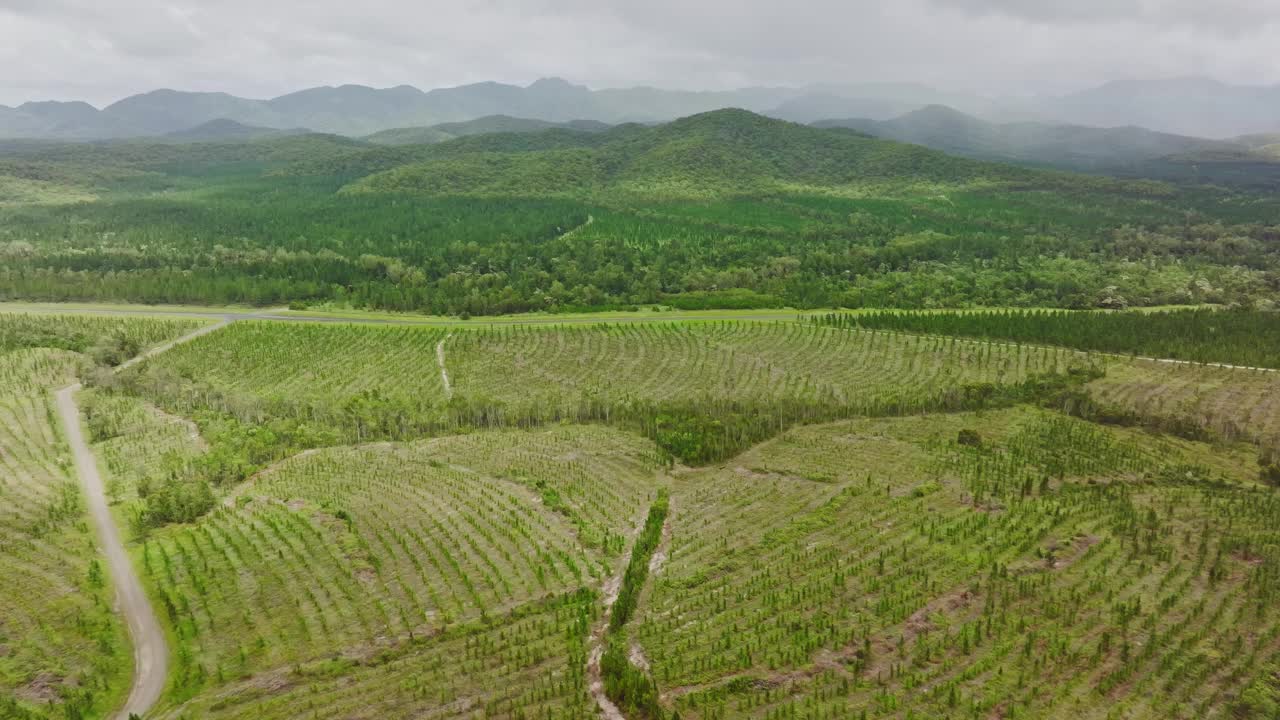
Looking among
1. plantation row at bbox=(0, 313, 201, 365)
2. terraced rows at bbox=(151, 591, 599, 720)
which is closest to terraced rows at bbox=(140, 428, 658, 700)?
terraced rows at bbox=(151, 591, 599, 720)

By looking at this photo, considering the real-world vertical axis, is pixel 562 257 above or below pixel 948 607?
above

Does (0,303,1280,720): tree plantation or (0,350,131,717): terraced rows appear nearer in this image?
(0,303,1280,720): tree plantation

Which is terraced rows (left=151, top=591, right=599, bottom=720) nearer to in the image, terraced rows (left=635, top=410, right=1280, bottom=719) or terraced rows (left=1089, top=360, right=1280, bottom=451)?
terraced rows (left=635, top=410, right=1280, bottom=719)

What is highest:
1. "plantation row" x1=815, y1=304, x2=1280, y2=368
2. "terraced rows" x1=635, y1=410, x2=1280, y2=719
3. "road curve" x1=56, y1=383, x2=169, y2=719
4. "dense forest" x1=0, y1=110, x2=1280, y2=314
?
"dense forest" x1=0, y1=110, x2=1280, y2=314

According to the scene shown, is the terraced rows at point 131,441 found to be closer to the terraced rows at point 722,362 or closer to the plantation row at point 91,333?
the plantation row at point 91,333

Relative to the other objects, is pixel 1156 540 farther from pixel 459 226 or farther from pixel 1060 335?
pixel 459 226

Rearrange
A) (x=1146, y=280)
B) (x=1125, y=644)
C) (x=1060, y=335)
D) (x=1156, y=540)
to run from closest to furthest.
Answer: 1. (x=1125, y=644)
2. (x=1156, y=540)
3. (x=1060, y=335)
4. (x=1146, y=280)

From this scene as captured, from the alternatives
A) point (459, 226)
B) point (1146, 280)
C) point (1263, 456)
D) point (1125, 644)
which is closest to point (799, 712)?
point (1125, 644)
